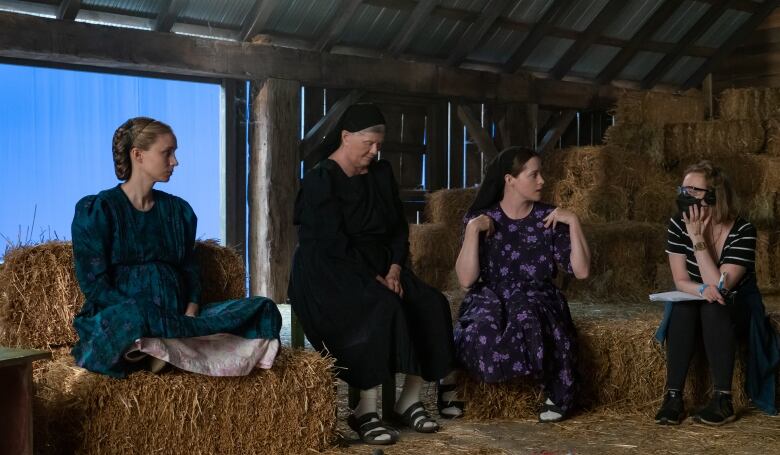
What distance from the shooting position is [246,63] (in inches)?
259

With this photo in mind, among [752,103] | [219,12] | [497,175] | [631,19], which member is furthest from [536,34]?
[497,175]

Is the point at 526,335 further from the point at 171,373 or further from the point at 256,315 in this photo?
the point at 171,373

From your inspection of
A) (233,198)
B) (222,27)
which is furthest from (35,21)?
(233,198)

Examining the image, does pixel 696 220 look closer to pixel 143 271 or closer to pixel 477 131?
pixel 143 271

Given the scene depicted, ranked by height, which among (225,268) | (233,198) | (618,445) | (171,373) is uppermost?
(233,198)

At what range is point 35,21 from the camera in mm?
5641

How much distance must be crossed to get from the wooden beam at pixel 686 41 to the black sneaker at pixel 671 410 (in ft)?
18.7

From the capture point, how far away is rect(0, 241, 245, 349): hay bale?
A: 10.7 feet

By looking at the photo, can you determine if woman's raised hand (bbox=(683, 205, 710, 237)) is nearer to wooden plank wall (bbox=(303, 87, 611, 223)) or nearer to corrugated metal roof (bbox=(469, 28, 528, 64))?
wooden plank wall (bbox=(303, 87, 611, 223))

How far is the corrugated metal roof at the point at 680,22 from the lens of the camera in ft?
28.3

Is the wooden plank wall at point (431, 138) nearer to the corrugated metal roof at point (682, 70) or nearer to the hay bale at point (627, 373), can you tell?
the corrugated metal roof at point (682, 70)

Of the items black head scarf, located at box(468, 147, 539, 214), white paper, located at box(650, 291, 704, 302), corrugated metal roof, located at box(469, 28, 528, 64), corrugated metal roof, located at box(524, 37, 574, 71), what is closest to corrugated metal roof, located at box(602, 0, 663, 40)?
corrugated metal roof, located at box(524, 37, 574, 71)

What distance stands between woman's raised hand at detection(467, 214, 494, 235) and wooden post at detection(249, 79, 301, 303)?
114 inches

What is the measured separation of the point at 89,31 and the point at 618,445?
3924 mm
